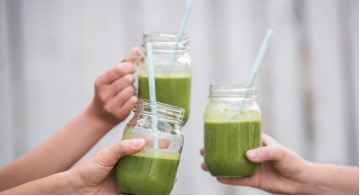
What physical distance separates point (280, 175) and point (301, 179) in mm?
60

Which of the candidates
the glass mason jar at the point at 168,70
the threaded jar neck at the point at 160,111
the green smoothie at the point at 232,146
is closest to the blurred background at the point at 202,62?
the glass mason jar at the point at 168,70

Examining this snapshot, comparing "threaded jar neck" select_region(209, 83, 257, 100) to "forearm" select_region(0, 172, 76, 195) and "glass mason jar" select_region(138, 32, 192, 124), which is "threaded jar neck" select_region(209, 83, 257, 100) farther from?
"forearm" select_region(0, 172, 76, 195)

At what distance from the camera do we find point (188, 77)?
60.9 inches

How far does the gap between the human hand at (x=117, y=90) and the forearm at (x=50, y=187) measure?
0.38 m

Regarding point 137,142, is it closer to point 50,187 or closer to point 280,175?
point 50,187

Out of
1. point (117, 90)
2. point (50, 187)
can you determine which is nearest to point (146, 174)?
point (50, 187)

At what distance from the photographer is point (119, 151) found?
1.23m

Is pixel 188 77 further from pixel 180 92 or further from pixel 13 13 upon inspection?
pixel 13 13

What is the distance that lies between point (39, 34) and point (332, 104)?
138 centimetres

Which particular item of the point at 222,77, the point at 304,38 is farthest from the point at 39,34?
the point at 304,38

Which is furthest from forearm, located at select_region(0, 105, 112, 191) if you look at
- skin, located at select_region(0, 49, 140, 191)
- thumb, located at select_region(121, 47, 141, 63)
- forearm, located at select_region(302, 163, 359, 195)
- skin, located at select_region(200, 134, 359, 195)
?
forearm, located at select_region(302, 163, 359, 195)

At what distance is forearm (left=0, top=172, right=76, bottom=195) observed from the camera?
1326 millimetres

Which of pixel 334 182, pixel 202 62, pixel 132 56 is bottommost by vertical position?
pixel 334 182

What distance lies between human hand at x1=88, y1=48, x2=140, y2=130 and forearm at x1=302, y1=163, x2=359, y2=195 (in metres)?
0.57
